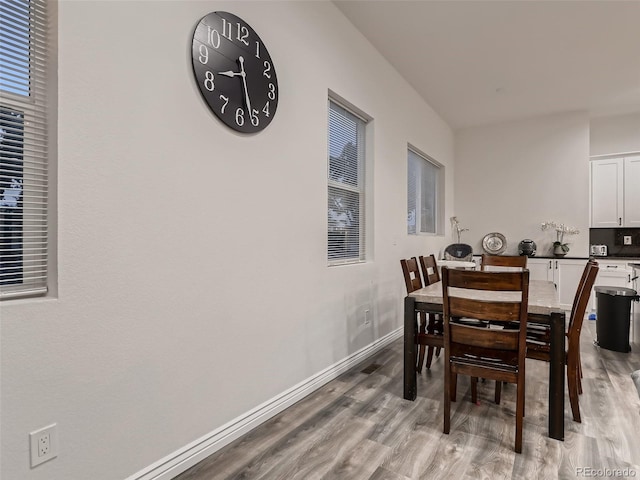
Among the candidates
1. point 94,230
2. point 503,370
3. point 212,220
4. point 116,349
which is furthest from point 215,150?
point 503,370

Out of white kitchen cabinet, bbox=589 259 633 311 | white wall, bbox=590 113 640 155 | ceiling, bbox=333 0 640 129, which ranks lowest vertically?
white kitchen cabinet, bbox=589 259 633 311

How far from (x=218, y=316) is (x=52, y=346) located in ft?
2.44

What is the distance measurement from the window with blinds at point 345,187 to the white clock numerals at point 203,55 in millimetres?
1335

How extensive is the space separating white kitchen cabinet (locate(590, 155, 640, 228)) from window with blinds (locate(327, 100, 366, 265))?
437 centimetres

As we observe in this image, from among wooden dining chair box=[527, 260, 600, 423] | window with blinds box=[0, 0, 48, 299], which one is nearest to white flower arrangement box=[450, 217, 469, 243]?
wooden dining chair box=[527, 260, 600, 423]

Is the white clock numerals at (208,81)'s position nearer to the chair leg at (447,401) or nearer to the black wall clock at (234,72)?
the black wall clock at (234,72)

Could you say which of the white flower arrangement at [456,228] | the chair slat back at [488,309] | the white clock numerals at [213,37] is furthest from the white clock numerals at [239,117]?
the white flower arrangement at [456,228]

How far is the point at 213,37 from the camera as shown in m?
1.80

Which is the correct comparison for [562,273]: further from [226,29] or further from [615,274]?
[226,29]

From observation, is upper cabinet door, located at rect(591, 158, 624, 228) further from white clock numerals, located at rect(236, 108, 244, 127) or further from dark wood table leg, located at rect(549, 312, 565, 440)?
white clock numerals, located at rect(236, 108, 244, 127)

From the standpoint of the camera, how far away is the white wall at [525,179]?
5.34 m

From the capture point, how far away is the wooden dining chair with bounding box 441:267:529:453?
71.1 inches

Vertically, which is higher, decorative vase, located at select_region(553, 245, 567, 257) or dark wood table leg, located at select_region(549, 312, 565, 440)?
decorative vase, located at select_region(553, 245, 567, 257)

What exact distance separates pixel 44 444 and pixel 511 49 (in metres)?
4.54
